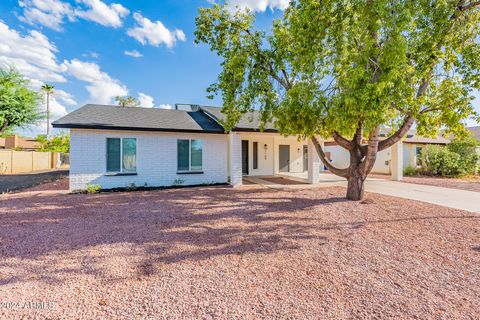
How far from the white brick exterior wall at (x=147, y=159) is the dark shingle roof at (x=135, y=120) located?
42 centimetres

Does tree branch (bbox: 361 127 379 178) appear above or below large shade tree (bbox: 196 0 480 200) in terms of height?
below

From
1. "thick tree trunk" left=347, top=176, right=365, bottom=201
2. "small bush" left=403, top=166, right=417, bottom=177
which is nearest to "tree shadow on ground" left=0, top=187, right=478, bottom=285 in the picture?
"thick tree trunk" left=347, top=176, right=365, bottom=201

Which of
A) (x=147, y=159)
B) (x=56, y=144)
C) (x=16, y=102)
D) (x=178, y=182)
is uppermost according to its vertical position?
(x=16, y=102)

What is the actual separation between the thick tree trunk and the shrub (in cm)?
1245

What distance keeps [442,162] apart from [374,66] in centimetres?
1445

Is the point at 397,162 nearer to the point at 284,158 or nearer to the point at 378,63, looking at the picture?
the point at 284,158

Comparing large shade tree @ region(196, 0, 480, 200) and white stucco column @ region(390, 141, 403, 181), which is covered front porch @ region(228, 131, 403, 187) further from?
large shade tree @ region(196, 0, 480, 200)

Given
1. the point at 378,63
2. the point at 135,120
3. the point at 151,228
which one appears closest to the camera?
the point at 151,228

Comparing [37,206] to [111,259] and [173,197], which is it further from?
[111,259]

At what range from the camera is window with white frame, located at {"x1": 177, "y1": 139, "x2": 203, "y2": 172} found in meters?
12.0

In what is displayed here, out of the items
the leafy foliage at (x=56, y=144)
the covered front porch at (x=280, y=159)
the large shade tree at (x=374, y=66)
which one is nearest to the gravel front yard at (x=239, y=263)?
the large shade tree at (x=374, y=66)

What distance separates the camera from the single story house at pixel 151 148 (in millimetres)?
10391

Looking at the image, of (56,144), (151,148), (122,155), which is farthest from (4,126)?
(151,148)

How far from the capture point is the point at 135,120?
38.0ft
